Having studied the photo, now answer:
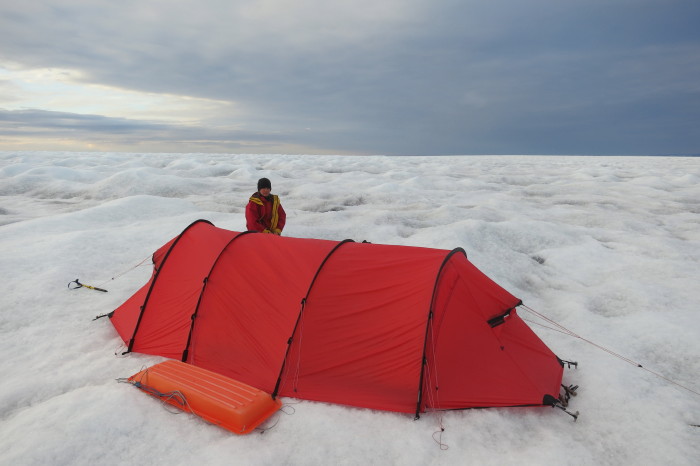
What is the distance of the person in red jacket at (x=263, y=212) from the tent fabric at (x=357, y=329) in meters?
2.50

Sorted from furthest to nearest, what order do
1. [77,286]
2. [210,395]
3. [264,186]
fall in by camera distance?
[77,286], [264,186], [210,395]

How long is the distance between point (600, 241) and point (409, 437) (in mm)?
12140

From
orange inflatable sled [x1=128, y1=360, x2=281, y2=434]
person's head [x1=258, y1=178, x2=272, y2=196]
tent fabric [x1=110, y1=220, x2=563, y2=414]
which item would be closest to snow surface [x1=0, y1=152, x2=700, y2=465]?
orange inflatable sled [x1=128, y1=360, x2=281, y2=434]

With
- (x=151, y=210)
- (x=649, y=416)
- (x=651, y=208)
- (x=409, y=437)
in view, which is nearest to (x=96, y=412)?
(x=409, y=437)

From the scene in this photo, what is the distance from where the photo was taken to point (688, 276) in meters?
9.50

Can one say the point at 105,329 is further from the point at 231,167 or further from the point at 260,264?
the point at 231,167

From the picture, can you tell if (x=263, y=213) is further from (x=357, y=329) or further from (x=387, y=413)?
(x=387, y=413)

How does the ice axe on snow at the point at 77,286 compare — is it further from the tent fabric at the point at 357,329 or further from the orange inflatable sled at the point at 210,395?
the orange inflatable sled at the point at 210,395

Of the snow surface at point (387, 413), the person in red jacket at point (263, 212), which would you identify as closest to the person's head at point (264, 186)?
the person in red jacket at point (263, 212)

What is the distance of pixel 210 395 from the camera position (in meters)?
4.53

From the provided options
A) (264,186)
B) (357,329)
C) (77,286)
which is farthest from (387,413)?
(77,286)

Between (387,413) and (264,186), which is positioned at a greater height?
(264,186)

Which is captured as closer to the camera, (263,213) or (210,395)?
(210,395)

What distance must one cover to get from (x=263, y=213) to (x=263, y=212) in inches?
0.9
